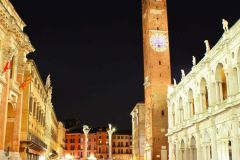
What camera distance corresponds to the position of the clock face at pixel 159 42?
7254 cm

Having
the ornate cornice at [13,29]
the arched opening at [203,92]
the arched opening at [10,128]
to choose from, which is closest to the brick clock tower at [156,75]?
the arched opening at [203,92]

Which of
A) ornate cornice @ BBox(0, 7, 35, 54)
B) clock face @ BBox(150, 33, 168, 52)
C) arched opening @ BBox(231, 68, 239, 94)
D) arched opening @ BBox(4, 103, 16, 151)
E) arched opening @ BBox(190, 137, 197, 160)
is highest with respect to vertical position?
clock face @ BBox(150, 33, 168, 52)

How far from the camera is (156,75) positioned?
7112 centimetres

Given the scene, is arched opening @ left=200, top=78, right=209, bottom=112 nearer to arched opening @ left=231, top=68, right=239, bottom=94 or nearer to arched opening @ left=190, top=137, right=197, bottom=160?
arched opening @ left=190, top=137, right=197, bottom=160

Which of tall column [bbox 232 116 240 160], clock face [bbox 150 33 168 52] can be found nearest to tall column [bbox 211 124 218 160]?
tall column [bbox 232 116 240 160]

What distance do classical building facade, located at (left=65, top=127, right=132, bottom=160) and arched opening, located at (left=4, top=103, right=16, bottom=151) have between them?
11168cm

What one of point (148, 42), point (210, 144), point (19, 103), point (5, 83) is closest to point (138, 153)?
point (148, 42)

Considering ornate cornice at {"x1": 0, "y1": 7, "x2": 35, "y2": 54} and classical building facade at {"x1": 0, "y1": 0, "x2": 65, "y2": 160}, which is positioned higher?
ornate cornice at {"x1": 0, "y1": 7, "x2": 35, "y2": 54}

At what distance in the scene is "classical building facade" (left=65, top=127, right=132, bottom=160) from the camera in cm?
14625

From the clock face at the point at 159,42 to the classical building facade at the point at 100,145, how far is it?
8173cm

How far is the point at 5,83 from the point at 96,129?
130 metres

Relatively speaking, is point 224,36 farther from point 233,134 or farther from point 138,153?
point 138,153

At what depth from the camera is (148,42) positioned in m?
72.7

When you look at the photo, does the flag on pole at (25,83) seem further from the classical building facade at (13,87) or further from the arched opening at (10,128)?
the arched opening at (10,128)
